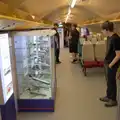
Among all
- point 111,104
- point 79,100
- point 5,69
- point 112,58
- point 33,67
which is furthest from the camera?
point 79,100

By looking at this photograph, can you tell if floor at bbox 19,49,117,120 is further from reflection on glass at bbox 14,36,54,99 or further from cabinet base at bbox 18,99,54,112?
reflection on glass at bbox 14,36,54,99

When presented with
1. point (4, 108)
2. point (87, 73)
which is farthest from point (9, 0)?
point (87, 73)

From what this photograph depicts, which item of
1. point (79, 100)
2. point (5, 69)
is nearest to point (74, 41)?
point (79, 100)

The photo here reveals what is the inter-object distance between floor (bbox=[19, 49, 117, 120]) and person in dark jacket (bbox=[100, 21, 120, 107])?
0.28m

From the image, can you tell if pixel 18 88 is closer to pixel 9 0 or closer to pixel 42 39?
pixel 42 39

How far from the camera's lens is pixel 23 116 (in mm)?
3895

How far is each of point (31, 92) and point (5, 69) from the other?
1.71 meters

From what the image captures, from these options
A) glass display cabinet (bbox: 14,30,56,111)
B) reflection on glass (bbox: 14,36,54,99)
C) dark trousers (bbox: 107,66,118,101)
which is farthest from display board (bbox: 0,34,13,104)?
dark trousers (bbox: 107,66,118,101)

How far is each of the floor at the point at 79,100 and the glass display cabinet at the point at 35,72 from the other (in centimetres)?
23

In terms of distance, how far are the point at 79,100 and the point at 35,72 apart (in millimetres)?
1207

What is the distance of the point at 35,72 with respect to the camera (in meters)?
4.48

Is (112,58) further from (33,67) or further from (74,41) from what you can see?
(74,41)

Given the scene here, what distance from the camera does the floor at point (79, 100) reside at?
12.6 feet

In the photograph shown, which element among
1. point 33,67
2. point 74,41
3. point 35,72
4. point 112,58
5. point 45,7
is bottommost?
point 35,72
